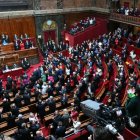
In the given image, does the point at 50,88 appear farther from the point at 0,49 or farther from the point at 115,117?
the point at 0,49

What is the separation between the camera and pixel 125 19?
19.8 m

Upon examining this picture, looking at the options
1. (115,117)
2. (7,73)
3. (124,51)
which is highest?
(115,117)

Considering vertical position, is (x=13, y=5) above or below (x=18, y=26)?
above

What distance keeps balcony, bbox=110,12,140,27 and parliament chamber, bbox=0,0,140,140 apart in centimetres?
8

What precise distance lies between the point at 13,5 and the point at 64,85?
10.2 metres

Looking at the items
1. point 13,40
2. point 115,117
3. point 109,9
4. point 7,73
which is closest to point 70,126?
point 115,117

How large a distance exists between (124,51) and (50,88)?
6416 mm

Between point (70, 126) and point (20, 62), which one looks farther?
point (20, 62)

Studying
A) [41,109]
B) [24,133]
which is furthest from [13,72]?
[24,133]

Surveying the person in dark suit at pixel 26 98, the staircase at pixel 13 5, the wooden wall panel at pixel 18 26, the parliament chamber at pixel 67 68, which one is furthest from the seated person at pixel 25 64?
the person in dark suit at pixel 26 98

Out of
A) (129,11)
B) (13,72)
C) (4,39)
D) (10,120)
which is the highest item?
(129,11)

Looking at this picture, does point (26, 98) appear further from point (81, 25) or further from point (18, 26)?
point (81, 25)

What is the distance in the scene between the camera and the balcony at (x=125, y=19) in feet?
61.5

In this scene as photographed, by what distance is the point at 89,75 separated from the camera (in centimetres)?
1316
